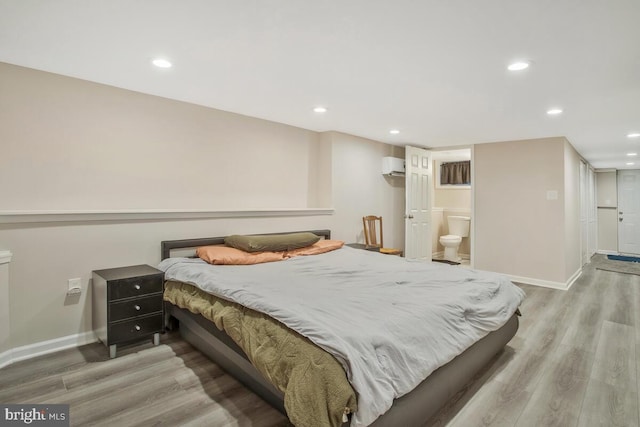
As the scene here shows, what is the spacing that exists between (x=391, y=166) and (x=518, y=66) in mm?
2944

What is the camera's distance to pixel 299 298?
2.07 metres

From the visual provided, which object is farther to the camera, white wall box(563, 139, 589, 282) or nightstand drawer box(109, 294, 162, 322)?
white wall box(563, 139, 589, 282)

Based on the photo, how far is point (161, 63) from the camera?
2.41 meters

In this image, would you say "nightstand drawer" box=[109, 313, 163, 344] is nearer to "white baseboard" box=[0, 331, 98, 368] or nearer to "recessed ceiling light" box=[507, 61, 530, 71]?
"white baseboard" box=[0, 331, 98, 368]

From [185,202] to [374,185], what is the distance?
2.90m

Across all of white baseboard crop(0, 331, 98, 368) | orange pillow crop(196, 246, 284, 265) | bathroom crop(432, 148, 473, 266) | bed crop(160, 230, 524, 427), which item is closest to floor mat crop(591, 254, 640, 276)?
bathroom crop(432, 148, 473, 266)

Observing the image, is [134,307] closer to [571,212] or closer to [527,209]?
[527,209]

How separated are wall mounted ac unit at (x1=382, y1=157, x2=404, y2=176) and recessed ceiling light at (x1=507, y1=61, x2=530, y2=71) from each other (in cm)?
289

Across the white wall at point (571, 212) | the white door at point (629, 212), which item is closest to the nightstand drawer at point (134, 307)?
the white wall at point (571, 212)

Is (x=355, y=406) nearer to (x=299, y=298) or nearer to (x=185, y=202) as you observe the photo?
(x=299, y=298)

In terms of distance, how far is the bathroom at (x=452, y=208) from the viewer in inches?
258

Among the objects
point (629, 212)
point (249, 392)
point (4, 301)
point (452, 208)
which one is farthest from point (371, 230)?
point (629, 212)

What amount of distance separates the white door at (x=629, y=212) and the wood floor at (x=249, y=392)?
611 cm

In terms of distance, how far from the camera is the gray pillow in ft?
10.7
